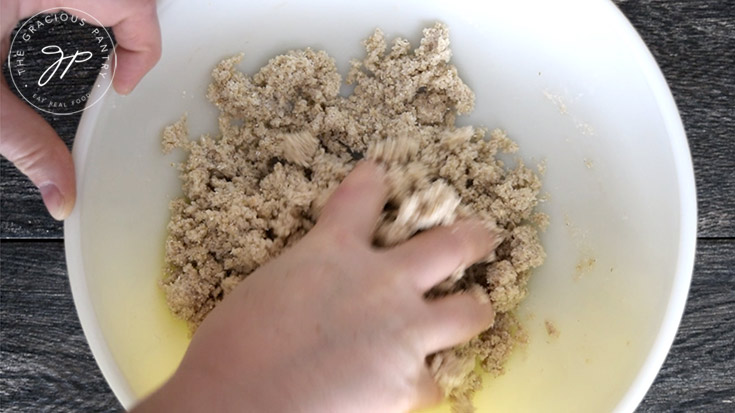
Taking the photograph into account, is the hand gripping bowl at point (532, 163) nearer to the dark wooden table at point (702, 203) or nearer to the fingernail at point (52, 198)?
the fingernail at point (52, 198)

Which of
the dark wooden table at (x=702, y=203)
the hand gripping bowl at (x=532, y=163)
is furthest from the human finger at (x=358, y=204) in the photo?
the dark wooden table at (x=702, y=203)

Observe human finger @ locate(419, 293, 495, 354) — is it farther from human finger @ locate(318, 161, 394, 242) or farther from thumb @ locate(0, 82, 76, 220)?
thumb @ locate(0, 82, 76, 220)

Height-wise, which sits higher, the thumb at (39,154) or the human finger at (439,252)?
the thumb at (39,154)

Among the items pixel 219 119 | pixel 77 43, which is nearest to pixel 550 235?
pixel 219 119

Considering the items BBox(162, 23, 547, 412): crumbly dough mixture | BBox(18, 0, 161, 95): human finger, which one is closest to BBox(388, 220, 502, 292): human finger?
BBox(162, 23, 547, 412): crumbly dough mixture

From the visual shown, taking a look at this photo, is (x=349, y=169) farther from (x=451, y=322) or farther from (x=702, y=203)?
(x=702, y=203)

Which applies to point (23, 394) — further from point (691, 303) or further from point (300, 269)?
point (691, 303)

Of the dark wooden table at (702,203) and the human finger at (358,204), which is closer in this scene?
the human finger at (358,204)

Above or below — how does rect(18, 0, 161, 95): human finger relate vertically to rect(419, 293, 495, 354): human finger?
above
